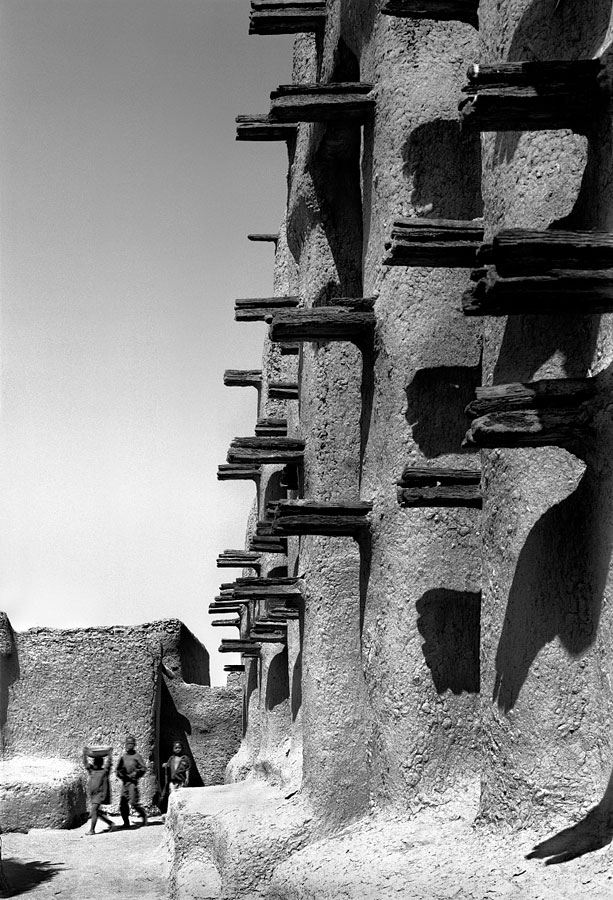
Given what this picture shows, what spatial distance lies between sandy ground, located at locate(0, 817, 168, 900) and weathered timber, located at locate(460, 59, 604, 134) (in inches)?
342

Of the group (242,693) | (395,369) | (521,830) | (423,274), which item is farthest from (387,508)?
(242,693)

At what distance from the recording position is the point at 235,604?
66.3 feet

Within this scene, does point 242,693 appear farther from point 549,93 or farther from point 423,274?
point 549,93

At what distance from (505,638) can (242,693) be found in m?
18.4

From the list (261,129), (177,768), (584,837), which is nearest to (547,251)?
(584,837)

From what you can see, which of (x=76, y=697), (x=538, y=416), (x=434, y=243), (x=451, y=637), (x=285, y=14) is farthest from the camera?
(x=76, y=697)

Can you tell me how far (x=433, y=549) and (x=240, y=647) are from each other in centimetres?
1024

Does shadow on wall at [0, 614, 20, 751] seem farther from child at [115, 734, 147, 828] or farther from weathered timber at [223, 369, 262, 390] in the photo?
weathered timber at [223, 369, 262, 390]

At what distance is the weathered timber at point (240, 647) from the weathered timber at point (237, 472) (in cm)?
228

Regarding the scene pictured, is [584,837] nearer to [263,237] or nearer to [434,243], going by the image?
[434,243]

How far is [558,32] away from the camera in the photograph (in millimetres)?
5734

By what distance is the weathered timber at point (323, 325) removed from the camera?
8.13m

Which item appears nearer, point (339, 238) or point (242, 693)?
point (339, 238)

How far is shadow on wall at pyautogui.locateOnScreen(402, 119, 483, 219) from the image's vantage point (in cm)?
808
